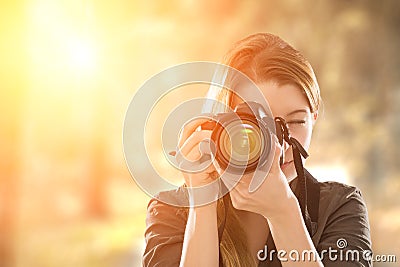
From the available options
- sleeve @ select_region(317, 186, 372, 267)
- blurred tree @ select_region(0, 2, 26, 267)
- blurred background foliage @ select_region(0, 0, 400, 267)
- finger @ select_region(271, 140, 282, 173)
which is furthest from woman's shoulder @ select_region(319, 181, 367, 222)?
blurred tree @ select_region(0, 2, 26, 267)

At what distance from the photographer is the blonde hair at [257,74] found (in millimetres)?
662

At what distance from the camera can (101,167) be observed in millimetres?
1358

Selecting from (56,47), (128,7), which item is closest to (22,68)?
(56,47)

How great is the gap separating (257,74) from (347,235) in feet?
0.60

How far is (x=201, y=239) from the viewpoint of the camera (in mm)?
615

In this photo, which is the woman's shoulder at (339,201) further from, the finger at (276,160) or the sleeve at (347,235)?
the finger at (276,160)

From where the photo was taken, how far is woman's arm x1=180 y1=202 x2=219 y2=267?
0.61m

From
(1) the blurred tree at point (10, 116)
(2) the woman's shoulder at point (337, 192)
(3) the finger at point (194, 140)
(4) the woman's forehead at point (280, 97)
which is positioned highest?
(1) the blurred tree at point (10, 116)

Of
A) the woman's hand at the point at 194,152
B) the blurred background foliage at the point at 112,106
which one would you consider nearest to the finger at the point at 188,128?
the woman's hand at the point at 194,152

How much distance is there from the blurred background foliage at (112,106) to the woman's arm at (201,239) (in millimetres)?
738

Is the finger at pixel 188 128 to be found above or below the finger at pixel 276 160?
above

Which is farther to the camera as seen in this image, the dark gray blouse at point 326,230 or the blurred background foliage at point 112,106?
the blurred background foliage at point 112,106

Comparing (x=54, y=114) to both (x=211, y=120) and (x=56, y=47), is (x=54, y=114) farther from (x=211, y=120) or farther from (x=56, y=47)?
(x=211, y=120)

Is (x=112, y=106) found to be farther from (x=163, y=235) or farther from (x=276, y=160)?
(x=276, y=160)
